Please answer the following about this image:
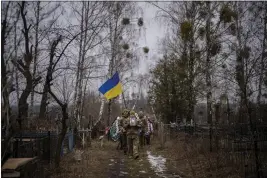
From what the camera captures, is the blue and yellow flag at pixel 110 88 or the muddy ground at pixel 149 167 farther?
the blue and yellow flag at pixel 110 88

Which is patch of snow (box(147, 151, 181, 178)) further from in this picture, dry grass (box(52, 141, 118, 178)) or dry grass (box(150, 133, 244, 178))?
dry grass (box(52, 141, 118, 178))

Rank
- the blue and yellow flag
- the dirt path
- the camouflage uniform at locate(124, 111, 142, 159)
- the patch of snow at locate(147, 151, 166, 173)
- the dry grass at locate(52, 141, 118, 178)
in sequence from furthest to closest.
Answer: the blue and yellow flag → the camouflage uniform at locate(124, 111, 142, 159) → the patch of snow at locate(147, 151, 166, 173) → the dirt path → the dry grass at locate(52, 141, 118, 178)

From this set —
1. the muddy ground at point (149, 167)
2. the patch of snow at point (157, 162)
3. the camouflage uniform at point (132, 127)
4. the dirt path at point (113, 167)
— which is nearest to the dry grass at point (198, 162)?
the muddy ground at point (149, 167)

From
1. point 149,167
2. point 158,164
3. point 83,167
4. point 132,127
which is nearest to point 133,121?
point 132,127

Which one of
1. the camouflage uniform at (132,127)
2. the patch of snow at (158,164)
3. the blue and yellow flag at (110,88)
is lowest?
the patch of snow at (158,164)

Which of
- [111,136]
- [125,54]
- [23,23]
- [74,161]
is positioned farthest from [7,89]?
[125,54]

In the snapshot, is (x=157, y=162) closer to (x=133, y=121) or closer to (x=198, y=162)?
(x=198, y=162)

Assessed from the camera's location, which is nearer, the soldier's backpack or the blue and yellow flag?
the soldier's backpack

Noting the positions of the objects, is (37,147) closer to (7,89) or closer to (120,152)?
(7,89)

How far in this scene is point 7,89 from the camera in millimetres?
5391

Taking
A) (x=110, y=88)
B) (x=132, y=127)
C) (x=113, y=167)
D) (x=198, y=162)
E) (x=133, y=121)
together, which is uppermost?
(x=110, y=88)

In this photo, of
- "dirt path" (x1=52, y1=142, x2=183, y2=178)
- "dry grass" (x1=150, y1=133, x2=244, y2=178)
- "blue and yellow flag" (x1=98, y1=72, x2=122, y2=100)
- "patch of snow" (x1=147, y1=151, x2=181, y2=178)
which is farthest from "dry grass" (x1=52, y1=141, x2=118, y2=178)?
"blue and yellow flag" (x1=98, y1=72, x2=122, y2=100)

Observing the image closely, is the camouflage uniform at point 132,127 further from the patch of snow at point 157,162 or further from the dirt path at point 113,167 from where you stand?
the patch of snow at point 157,162

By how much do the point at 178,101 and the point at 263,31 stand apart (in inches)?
581
